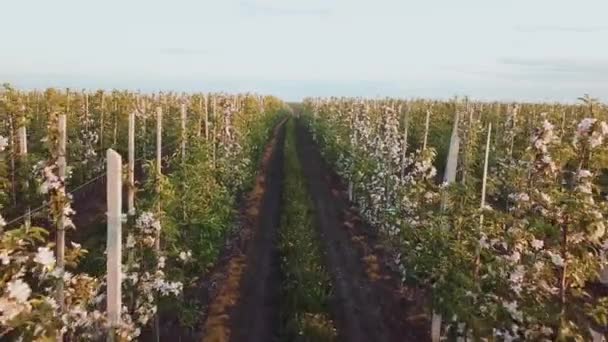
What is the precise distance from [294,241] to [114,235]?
35.7ft

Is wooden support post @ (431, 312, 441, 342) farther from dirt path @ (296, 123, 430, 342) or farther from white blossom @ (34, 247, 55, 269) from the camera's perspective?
white blossom @ (34, 247, 55, 269)

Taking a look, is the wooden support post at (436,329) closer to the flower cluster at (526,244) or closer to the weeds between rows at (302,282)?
the flower cluster at (526,244)

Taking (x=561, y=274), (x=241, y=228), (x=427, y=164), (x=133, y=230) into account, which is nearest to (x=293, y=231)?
(x=241, y=228)

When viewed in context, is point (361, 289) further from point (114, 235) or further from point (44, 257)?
point (44, 257)

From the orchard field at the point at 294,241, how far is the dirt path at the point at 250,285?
0.20 ft

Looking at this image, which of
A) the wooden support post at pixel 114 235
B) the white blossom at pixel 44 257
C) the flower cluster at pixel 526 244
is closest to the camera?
the white blossom at pixel 44 257

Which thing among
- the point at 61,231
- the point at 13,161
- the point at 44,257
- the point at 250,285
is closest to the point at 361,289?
the point at 250,285

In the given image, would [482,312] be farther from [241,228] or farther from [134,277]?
[241,228]

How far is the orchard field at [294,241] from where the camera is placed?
23.6ft

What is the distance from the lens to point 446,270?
32.1 feet

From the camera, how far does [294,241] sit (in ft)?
58.7

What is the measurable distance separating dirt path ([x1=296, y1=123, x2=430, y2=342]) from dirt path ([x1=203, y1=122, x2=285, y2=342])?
159cm

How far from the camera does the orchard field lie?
23.6 ft

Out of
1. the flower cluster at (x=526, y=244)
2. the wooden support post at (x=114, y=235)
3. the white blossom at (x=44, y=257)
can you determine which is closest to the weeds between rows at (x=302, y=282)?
the flower cluster at (x=526, y=244)
